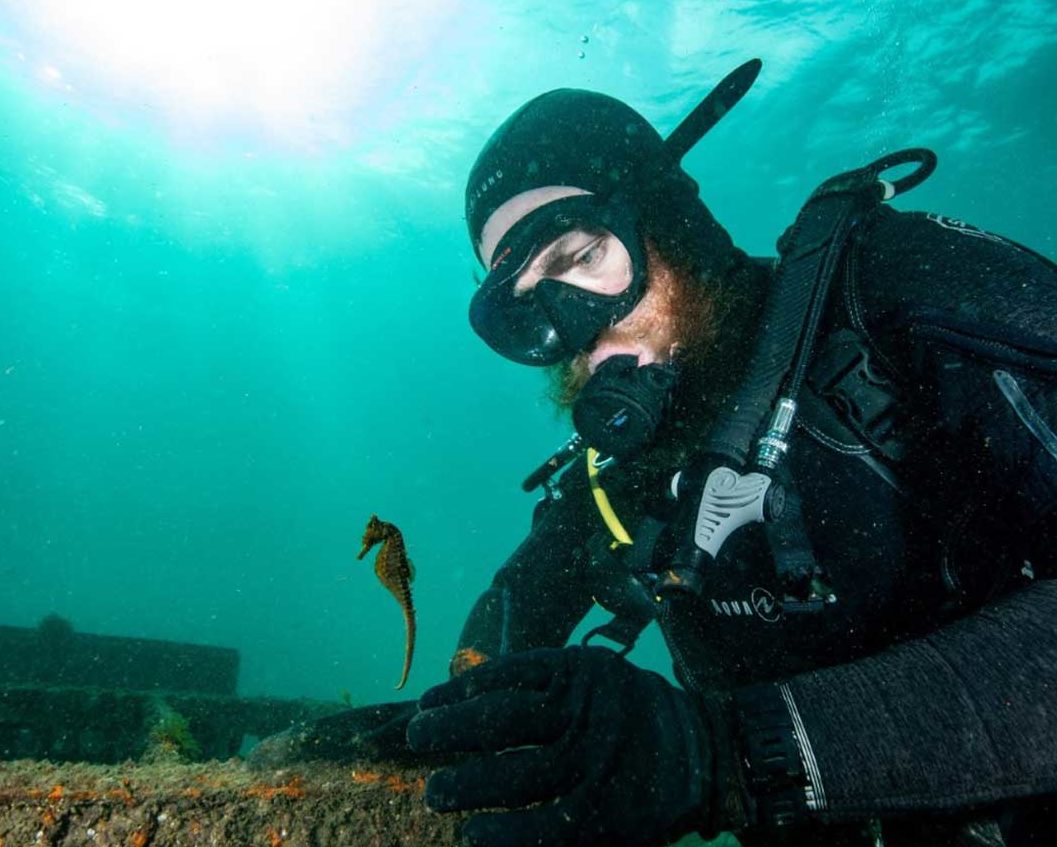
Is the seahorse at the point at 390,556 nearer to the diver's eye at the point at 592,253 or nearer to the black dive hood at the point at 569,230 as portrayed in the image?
the black dive hood at the point at 569,230

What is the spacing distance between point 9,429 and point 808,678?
137 m

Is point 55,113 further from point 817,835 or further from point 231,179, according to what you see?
point 817,835

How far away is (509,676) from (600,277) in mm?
2112

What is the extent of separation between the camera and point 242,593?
82.9 m

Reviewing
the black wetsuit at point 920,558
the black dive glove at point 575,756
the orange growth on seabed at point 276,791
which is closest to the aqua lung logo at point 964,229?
the black wetsuit at point 920,558

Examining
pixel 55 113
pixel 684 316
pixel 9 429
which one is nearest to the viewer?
pixel 684 316

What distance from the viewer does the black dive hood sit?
2783 millimetres

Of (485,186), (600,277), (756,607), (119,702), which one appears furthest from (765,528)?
(119,702)

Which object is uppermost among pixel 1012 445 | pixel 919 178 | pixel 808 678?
pixel 919 178

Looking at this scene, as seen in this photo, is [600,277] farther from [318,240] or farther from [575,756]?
[318,240]

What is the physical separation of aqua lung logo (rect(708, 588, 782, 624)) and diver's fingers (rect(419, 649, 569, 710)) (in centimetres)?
107

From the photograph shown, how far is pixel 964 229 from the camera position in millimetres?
1737

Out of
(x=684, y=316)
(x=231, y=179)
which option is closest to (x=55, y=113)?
(x=231, y=179)

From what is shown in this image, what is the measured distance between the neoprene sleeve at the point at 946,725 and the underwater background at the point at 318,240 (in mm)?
3267
